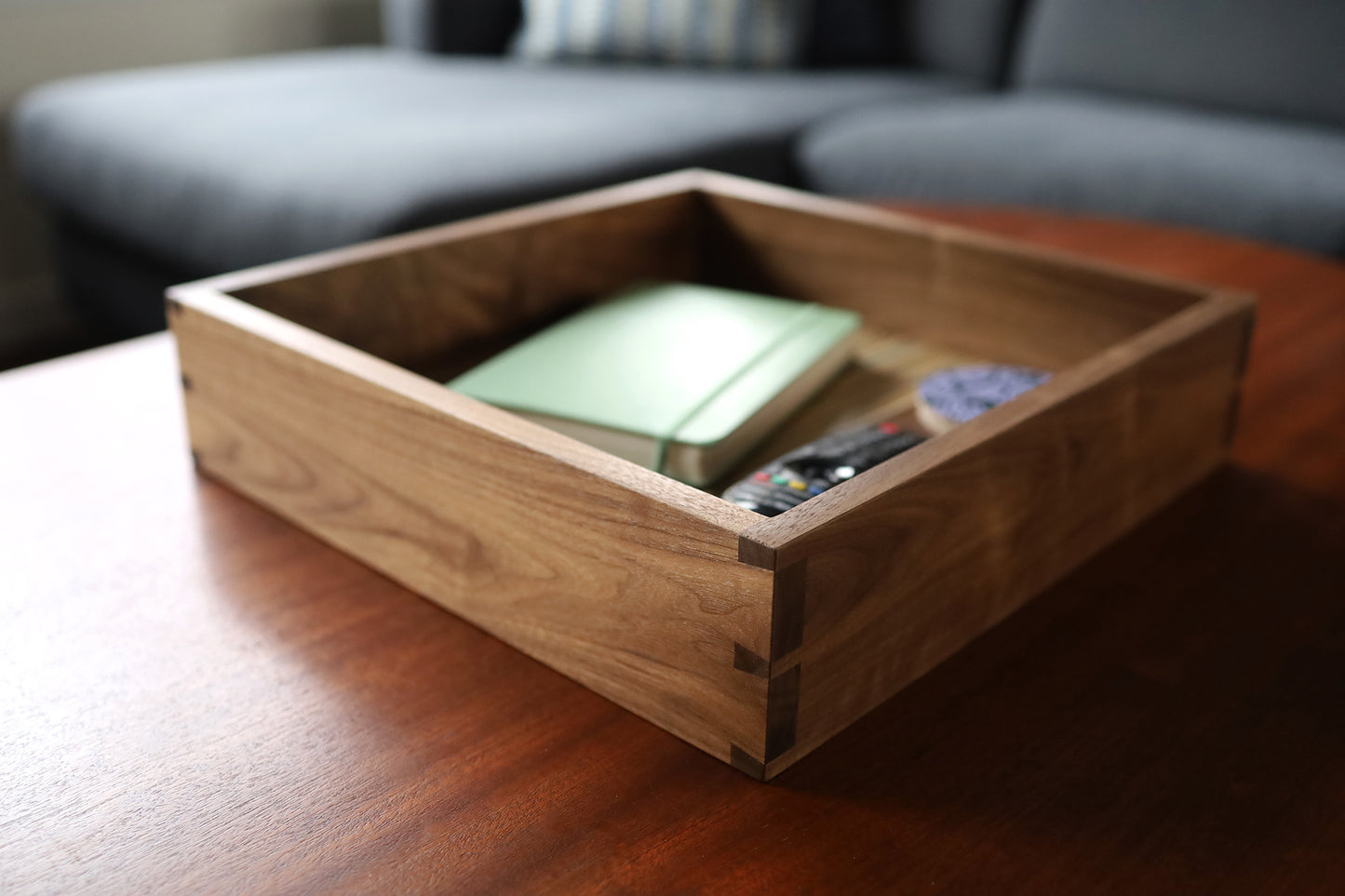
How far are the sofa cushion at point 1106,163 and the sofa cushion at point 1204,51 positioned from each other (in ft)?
0.16

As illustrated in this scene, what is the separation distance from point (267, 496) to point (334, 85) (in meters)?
1.75

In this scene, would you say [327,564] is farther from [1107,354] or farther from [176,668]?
[1107,354]

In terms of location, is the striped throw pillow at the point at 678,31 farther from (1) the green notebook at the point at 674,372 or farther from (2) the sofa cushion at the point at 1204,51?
(1) the green notebook at the point at 674,372

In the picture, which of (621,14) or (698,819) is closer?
(698,819)

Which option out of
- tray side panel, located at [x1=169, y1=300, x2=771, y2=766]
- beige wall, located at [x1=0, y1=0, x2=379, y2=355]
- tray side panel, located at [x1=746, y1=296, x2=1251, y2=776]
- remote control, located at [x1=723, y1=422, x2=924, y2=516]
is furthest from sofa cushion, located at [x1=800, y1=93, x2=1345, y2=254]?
beige wall, located at [x1=0, y1=0, x2=379, y2=355]

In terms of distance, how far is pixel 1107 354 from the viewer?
0.61 m

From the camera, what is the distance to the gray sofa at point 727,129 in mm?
1698

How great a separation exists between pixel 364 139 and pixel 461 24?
34.3 inches

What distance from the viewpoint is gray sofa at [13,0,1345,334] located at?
1.70 metres

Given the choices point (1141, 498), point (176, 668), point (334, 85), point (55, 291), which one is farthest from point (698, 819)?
point (55, 291)

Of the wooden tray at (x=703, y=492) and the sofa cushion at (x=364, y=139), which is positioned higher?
the wooden tray at (x=703, y=492)

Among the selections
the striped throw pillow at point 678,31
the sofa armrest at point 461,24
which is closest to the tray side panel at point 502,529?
the striped throw pillow at point 678,31

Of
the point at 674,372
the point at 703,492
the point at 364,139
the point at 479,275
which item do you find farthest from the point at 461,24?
the point at 703,492

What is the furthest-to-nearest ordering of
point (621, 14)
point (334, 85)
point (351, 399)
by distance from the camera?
point (621, 14)
point (334, 85)
point (351, 399)
